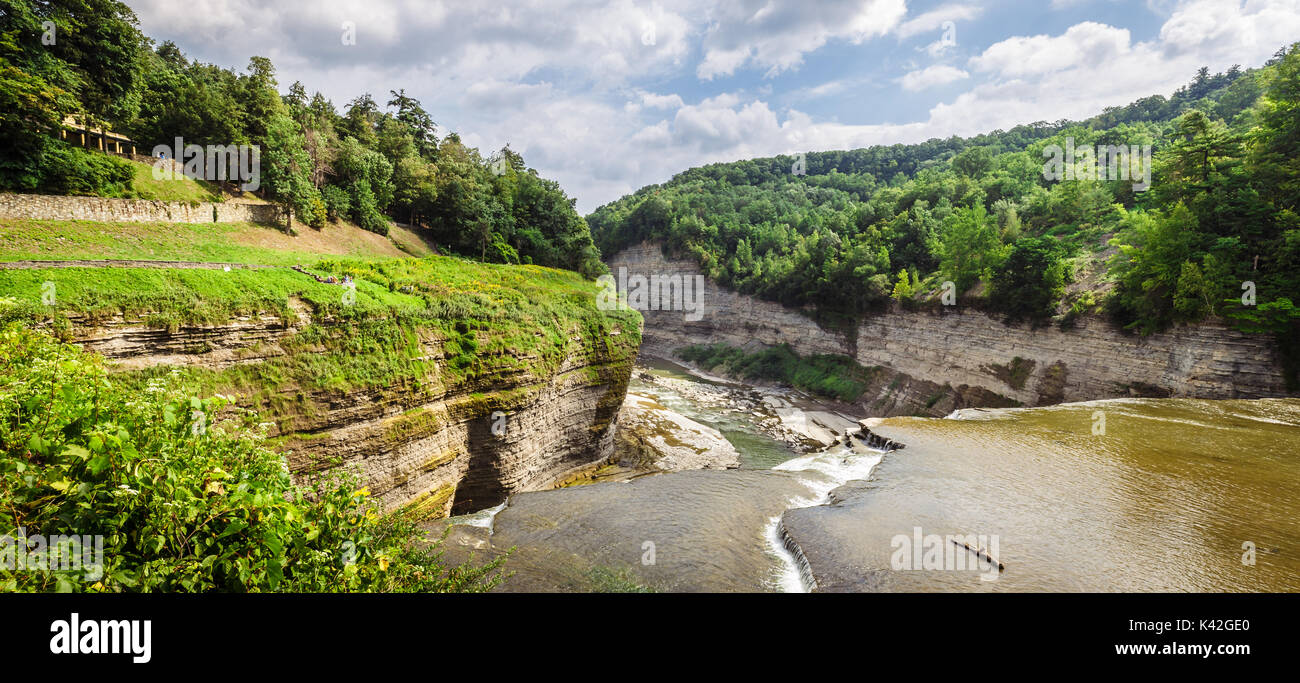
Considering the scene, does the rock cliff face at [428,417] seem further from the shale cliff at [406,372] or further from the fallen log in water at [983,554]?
the fallen log in water at [983,554]

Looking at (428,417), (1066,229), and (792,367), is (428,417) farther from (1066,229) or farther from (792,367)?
(1066,229)

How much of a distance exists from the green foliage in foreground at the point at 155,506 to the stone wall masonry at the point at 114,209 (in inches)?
730

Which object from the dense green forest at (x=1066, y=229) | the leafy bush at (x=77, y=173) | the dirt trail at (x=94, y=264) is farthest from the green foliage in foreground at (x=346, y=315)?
the dense green forest at (x=1066, y=229)

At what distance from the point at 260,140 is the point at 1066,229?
57.0m

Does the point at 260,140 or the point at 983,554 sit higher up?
the point at 260,140

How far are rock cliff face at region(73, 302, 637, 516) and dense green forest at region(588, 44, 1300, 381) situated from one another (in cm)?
2887

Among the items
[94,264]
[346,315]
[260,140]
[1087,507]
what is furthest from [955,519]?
[260,140]

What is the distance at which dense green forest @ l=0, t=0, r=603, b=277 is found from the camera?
59.2ft

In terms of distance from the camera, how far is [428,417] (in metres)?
17.6

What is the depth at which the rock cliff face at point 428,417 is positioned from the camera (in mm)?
13211
